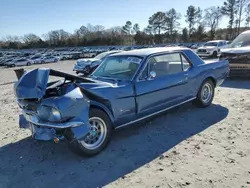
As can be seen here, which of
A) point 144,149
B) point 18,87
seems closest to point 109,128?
point 144,149

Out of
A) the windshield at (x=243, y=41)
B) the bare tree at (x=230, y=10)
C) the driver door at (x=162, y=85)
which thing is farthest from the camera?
the bare tree at (x=230, y=10)

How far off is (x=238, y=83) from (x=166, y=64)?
5.16 metres

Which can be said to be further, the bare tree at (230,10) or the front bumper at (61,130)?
the bare tree at (230,10)

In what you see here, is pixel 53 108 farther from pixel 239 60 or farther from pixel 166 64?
pixel 239 60

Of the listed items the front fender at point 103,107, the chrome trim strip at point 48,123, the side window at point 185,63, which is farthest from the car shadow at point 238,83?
the chrome trim strip at point 48,123

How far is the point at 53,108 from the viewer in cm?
294

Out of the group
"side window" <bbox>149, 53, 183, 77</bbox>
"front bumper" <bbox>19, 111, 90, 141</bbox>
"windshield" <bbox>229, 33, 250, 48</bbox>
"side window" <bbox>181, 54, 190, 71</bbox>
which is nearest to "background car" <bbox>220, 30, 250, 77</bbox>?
"windshield" <bbox>229, 33, 250, 48</bbox>

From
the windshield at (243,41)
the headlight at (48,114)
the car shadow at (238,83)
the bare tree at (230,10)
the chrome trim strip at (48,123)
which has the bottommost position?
the car shadow at (238,83)

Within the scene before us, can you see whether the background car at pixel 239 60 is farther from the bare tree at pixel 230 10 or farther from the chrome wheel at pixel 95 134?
the bare tree at pixel 230 10

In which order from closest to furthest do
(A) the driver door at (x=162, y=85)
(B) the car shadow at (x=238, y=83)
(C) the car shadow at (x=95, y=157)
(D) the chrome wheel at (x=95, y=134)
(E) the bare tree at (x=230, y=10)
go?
1. (C) the car shadow at (x=95, y=157)
2. (D) the chrome wheel at (x=95, y=134)
3. (A) the driver door at (x=162, y=85)
4. (B) the car shadow at (x=238, y=83)
5. (E) the bare tree at (x=230, y=10)

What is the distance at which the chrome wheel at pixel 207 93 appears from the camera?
5.38 m

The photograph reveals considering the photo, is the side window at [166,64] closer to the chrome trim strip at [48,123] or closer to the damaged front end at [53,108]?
the damaged front end at [53,108]

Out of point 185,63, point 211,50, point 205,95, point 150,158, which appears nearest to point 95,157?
point 150,158

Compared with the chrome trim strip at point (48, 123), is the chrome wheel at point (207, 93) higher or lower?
lower
